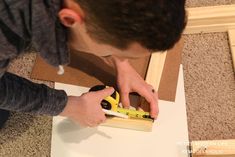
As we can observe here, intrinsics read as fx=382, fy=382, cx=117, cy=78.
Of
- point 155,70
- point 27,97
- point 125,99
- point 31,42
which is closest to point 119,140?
point 125,99

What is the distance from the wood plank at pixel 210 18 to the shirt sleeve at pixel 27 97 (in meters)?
0.53

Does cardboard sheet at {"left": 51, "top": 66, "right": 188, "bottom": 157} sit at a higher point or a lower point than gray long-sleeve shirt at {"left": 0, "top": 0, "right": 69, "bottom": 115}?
lower

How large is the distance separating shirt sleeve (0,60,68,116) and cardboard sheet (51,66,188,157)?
0.22 metres

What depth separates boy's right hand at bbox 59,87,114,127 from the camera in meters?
0.81

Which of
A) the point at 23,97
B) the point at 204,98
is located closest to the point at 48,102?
the point at 23,97

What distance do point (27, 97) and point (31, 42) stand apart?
0.45ft

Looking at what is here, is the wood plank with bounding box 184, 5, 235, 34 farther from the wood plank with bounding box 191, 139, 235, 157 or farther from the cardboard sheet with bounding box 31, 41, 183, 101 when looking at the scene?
the wood plank with bounding box 191, 139, 235, 157

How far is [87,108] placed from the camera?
32.8 inches

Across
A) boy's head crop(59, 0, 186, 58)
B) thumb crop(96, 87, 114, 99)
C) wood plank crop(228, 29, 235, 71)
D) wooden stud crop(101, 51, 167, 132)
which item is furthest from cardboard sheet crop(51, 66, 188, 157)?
boy's head crop(59, 0, 186, 58)

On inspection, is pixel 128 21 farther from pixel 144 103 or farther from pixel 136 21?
Answer: pixel 144 103

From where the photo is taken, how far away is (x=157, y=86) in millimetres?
1018

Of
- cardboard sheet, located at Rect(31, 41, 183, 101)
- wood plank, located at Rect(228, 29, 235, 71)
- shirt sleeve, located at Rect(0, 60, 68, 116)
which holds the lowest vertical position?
shirt sleeve, located at Rect(0, 60, 68, 116)

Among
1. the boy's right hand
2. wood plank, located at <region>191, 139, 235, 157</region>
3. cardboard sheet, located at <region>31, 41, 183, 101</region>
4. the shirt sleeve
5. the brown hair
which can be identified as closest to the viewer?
the brown hair

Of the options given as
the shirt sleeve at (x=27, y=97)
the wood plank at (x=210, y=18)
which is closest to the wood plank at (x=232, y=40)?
the wood plank at (x=210, y=18)
